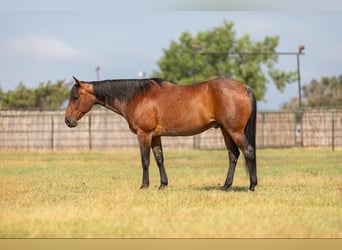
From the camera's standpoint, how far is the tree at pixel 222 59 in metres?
34.0

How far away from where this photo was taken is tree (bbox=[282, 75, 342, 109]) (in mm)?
34750

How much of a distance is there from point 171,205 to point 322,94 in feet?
95.2

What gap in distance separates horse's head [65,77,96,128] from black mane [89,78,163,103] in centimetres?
12

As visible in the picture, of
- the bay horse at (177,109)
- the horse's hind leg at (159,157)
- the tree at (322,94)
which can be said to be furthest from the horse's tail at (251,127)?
the tree at (322,94)

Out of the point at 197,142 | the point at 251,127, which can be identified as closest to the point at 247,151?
the point at 251,127

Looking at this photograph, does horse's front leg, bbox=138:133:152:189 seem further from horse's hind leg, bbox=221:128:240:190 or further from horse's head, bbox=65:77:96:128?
horse's hind leg, bbox=221:128:240:190

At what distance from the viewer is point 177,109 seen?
10.6 metres

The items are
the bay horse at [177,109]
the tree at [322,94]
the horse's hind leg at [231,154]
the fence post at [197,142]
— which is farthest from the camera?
the tree at [322,94]

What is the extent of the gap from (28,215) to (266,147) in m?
20.0

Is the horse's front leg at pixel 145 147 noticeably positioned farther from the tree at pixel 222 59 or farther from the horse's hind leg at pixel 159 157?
the tree at pixel 222 59

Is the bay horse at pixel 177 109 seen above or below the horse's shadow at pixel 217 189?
above

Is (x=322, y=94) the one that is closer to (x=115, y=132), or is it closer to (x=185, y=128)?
(x=115, y=132)

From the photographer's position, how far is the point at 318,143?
2509 centimetres

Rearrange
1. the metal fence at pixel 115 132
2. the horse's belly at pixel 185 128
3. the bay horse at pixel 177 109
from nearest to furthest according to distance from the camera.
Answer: the bay horse at pixel 177 109
the horse's belly at pixel 185 128
the metal fence at pixel 115 132
